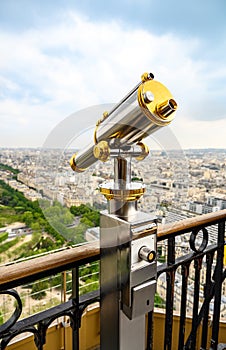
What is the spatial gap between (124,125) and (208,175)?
44 cm

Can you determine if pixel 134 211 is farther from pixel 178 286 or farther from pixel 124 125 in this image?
pixel 178 286

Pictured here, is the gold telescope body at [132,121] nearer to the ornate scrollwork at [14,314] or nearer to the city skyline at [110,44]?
the ornate scrollwork at [14,314]

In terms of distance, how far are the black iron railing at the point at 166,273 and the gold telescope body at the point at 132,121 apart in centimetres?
27

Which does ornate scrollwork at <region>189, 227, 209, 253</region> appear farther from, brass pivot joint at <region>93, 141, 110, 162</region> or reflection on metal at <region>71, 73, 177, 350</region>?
brass pivot joint at <region>93, 141, 110, 162</region>

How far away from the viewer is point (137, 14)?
80.4 inches

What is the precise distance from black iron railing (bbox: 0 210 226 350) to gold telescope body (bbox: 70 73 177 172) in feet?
0.88

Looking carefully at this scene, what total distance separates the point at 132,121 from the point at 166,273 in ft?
2.12

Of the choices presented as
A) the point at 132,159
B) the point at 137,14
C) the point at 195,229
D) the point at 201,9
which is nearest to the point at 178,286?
the point at 195,229

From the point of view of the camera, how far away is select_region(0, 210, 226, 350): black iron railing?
68cm

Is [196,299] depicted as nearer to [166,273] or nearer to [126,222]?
[166,273]

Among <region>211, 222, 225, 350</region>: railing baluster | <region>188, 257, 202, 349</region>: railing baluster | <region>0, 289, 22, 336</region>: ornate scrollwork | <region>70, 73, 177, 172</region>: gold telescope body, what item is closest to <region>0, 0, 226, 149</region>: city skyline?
<region>211, 222, 225, 350</region>: railing baluster

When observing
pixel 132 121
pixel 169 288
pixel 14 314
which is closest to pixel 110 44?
pixel 132 121

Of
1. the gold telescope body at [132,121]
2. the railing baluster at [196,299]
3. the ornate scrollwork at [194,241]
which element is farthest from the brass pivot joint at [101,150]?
the railing baluster at [196,299]

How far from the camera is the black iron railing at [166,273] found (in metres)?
0.68
